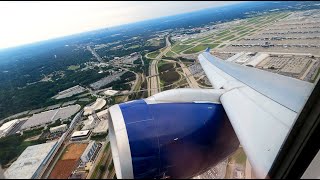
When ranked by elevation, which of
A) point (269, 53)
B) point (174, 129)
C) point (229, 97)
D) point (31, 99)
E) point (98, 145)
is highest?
point (174, 129)

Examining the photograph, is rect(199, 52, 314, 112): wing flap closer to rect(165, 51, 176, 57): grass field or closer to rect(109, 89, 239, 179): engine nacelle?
rect(109, 89, 239, 179): engine nacelle

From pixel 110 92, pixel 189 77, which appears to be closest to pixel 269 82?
pixel 189 77

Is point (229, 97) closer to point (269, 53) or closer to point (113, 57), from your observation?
point (269, 53)

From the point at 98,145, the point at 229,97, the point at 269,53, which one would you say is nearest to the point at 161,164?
the point at 229,97

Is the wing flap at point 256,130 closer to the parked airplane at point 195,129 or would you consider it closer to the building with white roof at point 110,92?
the parked airplane at point 195,129

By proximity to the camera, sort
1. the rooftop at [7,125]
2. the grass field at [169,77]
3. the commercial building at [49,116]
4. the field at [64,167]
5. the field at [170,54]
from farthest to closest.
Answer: the field at [170,54], the grass field at [169,77], the commercial building at [49,116], the rooftop at [7,125], the field at [64,167]

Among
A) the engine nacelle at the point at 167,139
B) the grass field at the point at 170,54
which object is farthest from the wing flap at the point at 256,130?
the grass field at the point at 170,54

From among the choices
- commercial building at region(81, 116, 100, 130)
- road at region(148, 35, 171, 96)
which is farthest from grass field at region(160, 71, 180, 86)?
commercial building at region(81, 116, 100, 130)

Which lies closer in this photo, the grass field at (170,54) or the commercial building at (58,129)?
the commercial building at (58,129)
